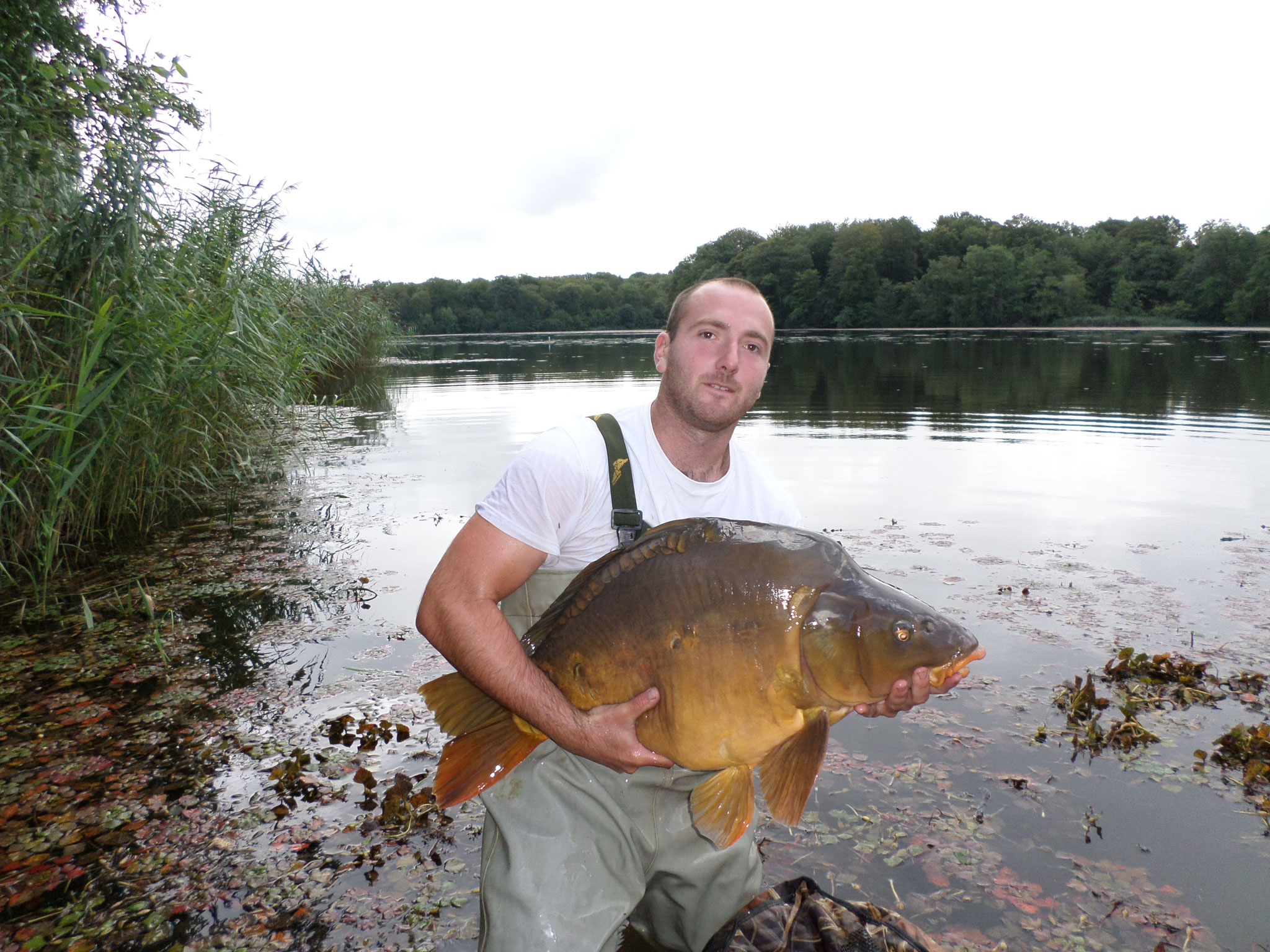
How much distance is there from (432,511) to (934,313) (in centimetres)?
7742

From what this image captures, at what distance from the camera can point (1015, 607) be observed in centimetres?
582

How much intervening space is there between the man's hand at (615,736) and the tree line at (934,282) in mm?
73152

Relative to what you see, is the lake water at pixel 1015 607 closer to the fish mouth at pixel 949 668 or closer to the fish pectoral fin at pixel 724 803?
the fish pectoral fin at pixel 724 803

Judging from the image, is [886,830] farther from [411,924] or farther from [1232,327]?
[1232,327]

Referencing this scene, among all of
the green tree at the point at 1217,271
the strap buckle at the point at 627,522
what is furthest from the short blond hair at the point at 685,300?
the green tree at the point at 1217,271

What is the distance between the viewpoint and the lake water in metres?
3.03

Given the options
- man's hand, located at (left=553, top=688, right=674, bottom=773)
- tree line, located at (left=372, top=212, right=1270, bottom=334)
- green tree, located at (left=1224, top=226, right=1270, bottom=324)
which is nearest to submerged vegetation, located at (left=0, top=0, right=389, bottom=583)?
man's hand, located at (left=553, top=688, right=674, bottom=773)

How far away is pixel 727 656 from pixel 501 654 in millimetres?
588

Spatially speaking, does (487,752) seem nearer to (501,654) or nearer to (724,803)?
(501,654)

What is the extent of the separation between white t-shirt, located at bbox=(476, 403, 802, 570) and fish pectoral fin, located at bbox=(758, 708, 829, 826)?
0.66m

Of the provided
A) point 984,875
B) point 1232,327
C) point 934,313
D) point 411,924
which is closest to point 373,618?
point 411,924

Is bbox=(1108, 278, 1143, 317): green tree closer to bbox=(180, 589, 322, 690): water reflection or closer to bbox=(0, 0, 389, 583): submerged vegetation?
bbox=(0, 0, 389, 583): submerged vegetation

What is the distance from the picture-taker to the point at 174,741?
12.8 feet

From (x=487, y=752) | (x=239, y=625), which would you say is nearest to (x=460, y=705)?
(x=487, y=752)
